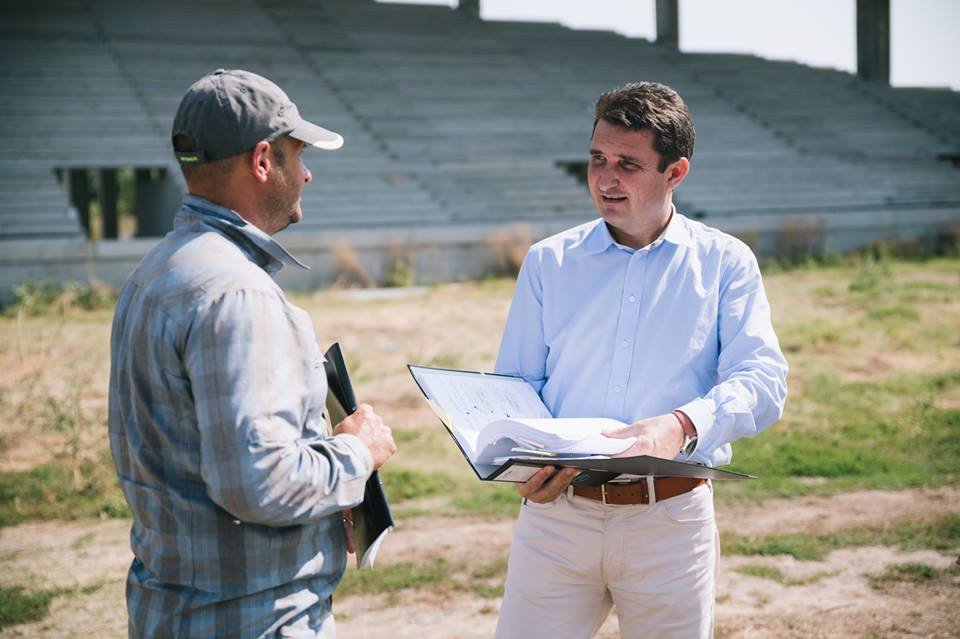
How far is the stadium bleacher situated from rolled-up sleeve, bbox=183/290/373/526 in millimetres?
13148

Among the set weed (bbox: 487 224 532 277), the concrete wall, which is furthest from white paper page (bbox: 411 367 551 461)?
weed (bbox: 487 224 532 277)

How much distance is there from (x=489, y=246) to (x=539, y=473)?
1312 cm

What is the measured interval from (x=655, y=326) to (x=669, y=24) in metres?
27.9

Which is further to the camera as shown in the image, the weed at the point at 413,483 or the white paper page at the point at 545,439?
the weed at the point at 413,483

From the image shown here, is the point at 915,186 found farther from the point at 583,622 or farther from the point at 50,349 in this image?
the point at 583,622

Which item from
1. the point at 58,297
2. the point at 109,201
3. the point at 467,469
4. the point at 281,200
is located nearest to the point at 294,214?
the point at 281,200

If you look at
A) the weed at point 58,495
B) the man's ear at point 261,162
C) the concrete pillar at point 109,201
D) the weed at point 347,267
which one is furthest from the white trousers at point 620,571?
the concrete pillar at point 109,201

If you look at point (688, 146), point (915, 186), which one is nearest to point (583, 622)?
point (688, 146)

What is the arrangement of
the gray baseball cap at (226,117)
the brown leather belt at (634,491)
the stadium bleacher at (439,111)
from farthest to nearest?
1. the stadium bleacher at (439,111)
2. the brown leather belt at (634,491)
3. the gray baseball cap at (226,117)

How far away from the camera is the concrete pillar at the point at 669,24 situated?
28703 mm

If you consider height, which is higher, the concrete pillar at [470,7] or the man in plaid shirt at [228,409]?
the concrete pillar at [470,7]

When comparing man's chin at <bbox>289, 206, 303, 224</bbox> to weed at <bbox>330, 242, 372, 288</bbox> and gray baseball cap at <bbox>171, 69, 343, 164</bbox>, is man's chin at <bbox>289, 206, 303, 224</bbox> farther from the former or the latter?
weed at <bbox>330, 242, 372, 288</bbox>

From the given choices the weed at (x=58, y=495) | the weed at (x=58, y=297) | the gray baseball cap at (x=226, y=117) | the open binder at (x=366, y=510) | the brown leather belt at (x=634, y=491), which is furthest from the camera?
the weed at (x=58, y=297)

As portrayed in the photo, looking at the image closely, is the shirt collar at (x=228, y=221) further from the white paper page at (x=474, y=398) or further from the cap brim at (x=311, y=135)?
the white paper page at (x=474, y=398)
